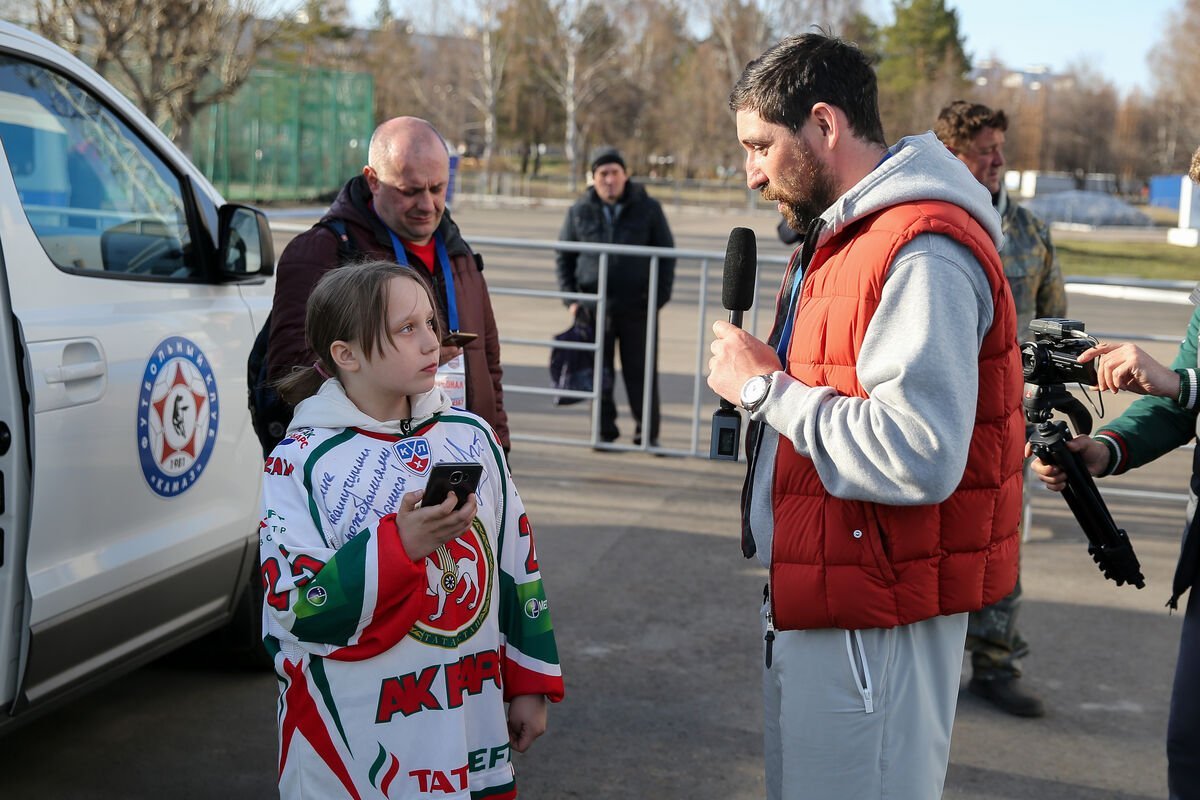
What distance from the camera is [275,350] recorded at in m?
3.51

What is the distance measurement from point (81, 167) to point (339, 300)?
5.73ft

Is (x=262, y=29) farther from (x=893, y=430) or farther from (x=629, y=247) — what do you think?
(x=893, y=430)

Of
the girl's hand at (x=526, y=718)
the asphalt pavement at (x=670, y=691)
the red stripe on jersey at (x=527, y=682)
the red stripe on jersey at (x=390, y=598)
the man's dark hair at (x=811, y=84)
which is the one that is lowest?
the asphalt pavement at (x=670, y=691)

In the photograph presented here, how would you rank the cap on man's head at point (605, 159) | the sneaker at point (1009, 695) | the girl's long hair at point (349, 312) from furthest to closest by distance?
the cap on man's head at point (605, 159) → the sneaker at point (1009, 695) → the girl's long hair at point (349, 312)

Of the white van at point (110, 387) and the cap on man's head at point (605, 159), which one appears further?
the cap on man's head at point (605, 159)

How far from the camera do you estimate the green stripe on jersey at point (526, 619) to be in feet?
8.63

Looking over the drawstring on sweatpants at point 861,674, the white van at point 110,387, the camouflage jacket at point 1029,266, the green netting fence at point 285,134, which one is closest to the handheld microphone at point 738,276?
the drawstring on sweatpants at point 861,674

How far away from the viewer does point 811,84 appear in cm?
230

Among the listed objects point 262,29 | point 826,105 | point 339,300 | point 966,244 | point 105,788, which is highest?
point 262,29

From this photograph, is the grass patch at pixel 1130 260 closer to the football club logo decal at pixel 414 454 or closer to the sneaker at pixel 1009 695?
the sneaker at pixel 1009 695

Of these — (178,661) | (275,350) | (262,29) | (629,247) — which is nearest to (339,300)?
(275,350)

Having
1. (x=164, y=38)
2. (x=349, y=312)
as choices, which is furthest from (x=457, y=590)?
(x=164, y=38)

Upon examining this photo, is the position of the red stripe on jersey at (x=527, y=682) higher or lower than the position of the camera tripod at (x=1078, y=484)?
lower

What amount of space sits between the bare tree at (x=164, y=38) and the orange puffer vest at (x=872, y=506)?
20.2 metres
